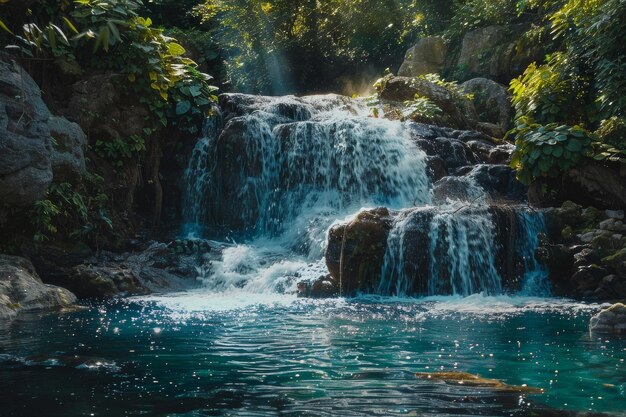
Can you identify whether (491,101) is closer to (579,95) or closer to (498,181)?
(579,95)

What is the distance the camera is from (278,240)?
13.9 meters

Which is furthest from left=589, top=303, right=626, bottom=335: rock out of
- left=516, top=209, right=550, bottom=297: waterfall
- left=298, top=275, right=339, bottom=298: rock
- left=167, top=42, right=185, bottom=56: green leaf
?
left=167, top=42, right=185, bottom=56: green leaf

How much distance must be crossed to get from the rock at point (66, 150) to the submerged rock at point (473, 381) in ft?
29.6

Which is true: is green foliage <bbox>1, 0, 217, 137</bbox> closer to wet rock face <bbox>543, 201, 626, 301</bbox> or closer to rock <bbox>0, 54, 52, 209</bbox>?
rock <bbox>0, 54, 52, 209</bbox>

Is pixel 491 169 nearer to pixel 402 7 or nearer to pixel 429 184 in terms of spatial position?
pixel 429 184

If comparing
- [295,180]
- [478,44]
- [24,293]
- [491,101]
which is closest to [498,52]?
[478,44]

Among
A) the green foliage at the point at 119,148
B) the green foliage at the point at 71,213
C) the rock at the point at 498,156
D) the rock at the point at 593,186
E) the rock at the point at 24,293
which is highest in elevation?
the rock at the point at 498,156

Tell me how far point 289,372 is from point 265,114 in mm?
11218

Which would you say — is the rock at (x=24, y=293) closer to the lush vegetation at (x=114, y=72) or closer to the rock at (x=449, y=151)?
the lush vegetation at (x=114, y=72)

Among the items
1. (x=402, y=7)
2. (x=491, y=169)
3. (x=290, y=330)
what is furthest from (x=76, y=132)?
(x=402, y=7)

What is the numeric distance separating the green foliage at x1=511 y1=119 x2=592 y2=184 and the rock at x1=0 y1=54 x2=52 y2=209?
27.5 ft

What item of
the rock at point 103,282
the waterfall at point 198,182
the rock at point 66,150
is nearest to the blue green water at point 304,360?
the rock at point 103,282

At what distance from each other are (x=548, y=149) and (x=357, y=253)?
167 inches

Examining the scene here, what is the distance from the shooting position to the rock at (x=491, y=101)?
18125 mm
